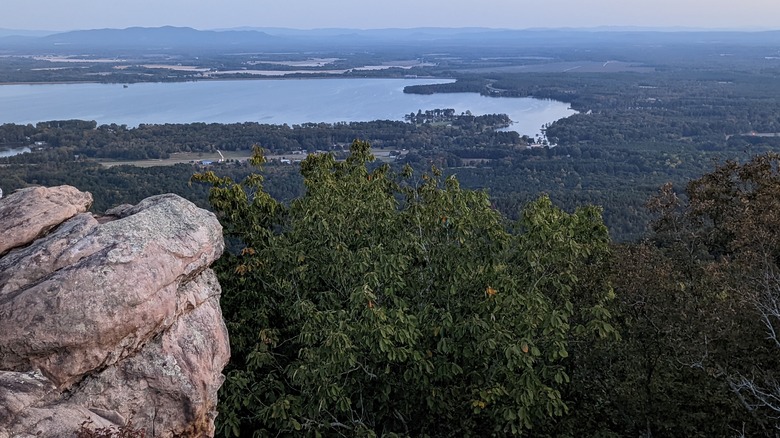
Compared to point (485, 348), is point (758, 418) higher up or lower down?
lower down

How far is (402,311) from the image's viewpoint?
25.4 feet

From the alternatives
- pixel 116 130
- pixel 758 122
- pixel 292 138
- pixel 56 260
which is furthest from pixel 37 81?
pixel 56 260

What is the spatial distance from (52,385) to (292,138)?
173 feet

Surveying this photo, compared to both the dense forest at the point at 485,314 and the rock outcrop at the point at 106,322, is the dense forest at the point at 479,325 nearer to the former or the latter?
the dense forest at the point at 485,314

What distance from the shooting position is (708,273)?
9766 millimetres

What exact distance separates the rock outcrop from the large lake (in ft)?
217

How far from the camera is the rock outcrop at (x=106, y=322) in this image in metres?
5.89

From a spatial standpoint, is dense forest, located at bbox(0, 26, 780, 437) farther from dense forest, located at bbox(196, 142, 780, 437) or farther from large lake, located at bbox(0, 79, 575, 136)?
large lake, located at bbox(0, 79, 575, 136)

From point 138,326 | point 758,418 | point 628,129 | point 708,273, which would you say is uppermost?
point 138,326

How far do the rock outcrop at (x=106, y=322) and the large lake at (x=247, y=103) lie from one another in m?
66.0

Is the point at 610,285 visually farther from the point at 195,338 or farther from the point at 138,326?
the point at 138,326

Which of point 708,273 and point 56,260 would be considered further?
point 708,273

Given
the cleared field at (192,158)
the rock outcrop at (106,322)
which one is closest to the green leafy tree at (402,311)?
the rock outcrop at (106,322)

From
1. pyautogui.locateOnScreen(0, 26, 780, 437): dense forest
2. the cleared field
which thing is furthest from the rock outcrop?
the cleared field
